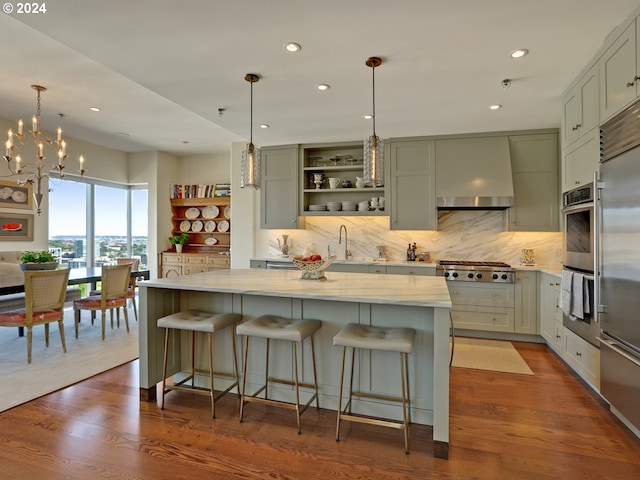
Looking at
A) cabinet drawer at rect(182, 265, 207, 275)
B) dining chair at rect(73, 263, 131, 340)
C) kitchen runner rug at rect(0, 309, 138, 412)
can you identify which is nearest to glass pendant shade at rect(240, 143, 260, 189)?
kitchen runner rug at rect(0, 309, 138, 412)

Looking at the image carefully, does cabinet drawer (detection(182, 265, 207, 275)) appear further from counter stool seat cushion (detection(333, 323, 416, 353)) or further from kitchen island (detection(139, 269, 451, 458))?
counter stool seat cushion (detection(333, 323, 416, 353))

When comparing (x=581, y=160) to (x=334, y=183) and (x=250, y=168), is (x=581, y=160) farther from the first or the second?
(x=334, y=183)

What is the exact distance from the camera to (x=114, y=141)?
20.3 ft

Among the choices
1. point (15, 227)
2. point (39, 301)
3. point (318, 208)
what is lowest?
point (39, 301)

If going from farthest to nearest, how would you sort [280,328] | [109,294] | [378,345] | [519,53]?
[109,294], [519,53], [280,328], [378,345]

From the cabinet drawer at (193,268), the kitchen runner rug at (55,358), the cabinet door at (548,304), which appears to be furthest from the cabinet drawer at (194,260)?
the cabinet door at (548,304)

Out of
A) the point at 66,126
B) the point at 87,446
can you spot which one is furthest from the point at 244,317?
Answer: the point at 66,126

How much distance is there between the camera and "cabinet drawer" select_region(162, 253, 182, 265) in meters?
6.84

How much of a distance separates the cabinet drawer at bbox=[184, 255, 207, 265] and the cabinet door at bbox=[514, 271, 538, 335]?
16.7ft

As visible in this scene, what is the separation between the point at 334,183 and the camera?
17.2 ft

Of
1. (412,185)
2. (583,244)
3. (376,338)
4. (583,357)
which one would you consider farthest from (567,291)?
(412,185)

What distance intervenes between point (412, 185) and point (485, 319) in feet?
6.34

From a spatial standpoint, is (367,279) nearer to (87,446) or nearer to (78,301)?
(87,446)

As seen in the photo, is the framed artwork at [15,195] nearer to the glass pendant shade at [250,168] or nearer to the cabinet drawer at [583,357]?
the glass pendant shade at [250,168]
